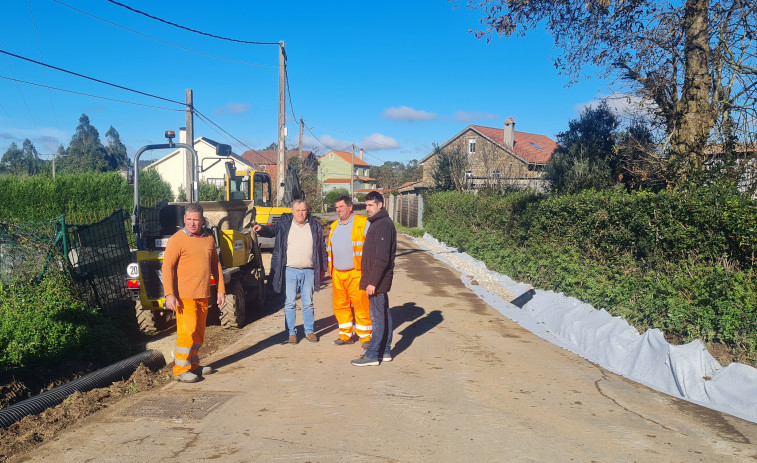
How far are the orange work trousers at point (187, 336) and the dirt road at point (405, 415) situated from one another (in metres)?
0.24

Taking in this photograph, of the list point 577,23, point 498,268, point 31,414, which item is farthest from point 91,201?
point 31,414

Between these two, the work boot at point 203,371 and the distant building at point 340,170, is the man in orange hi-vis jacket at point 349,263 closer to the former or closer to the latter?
the work boot at point 203,371

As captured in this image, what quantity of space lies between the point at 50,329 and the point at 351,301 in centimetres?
346

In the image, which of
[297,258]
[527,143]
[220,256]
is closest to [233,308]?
[220,256]

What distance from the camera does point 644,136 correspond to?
14320 mm

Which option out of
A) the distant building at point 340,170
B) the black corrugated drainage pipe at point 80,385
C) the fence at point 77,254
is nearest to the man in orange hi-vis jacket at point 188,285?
the black corrugated drainage pipe at point 80,385

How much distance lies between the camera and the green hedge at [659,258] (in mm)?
6457

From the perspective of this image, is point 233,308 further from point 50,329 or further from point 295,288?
point 50,329

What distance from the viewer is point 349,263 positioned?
7176mm

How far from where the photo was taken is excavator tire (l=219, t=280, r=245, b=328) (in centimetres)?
852

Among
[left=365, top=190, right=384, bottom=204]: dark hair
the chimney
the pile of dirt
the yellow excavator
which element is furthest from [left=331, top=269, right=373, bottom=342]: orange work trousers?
the chimney

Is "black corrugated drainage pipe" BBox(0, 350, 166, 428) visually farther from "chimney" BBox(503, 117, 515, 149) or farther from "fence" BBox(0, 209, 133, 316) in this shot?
"chimney" BBox(503, 117, 515, 149)

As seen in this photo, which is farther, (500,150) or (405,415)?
(500,150)

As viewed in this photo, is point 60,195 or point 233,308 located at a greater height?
point 60,195
